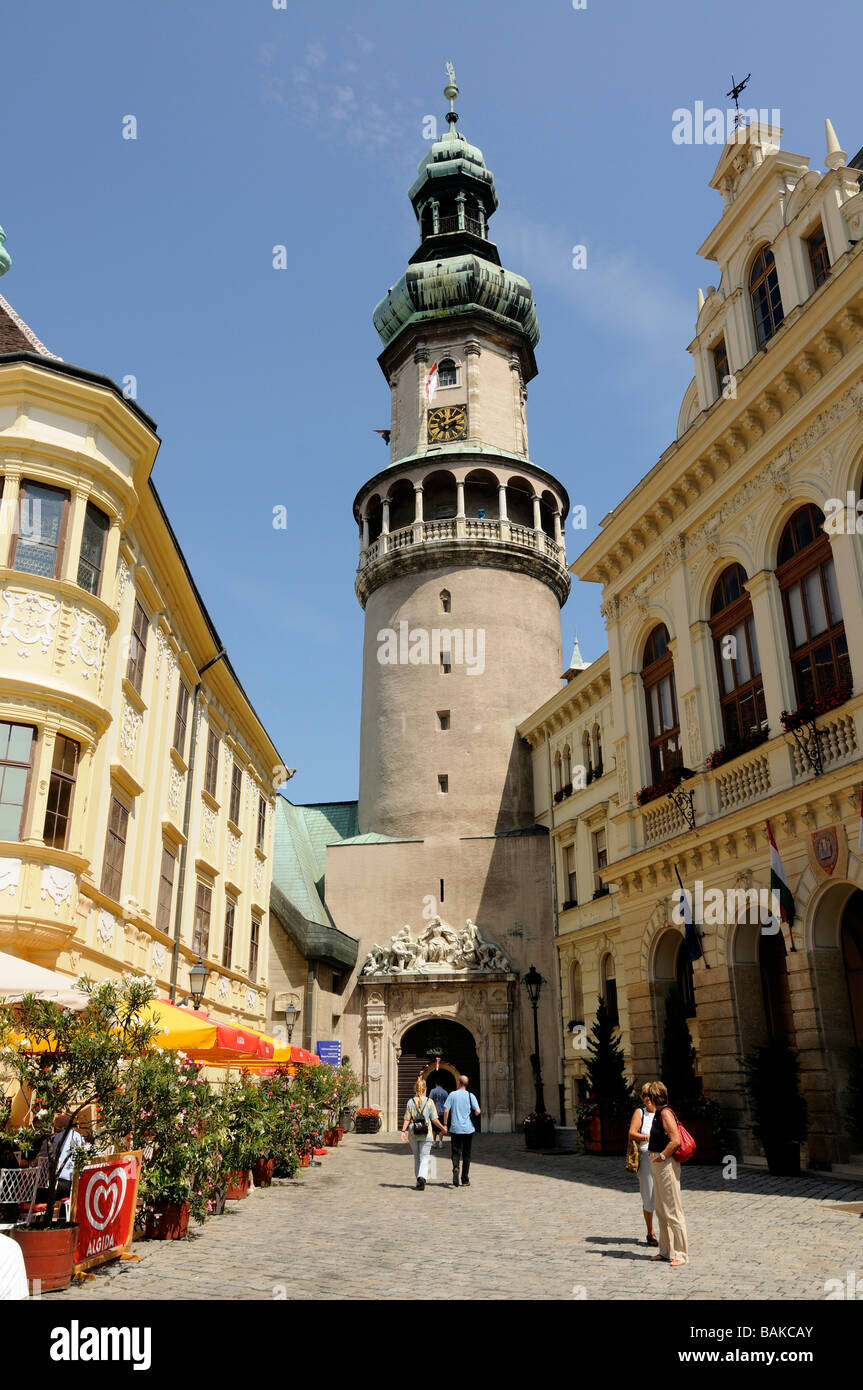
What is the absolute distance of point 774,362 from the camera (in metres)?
20.8

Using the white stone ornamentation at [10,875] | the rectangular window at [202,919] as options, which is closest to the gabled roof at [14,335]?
the white stone ornamentation at [10,875]

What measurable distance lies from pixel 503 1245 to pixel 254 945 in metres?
22.7

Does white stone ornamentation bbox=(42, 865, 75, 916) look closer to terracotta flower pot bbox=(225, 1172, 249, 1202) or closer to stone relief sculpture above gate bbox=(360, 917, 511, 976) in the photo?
terracotta flower pot bbox=(225, 1172, 249, 1202)

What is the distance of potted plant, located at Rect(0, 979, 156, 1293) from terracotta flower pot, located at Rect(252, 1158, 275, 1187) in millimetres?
9304

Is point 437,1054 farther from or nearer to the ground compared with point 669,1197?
farther from the ground

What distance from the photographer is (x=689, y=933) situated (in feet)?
71.3

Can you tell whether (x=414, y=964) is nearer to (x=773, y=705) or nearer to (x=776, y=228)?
(x=773, y=705)

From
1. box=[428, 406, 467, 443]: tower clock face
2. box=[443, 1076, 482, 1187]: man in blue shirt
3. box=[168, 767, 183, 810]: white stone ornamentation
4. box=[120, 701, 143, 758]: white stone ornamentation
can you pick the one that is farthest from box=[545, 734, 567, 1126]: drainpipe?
box=[120, 701, 143, 758]: white stone ornamentation

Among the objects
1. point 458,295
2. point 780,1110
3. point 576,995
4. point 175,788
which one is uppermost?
point 458,295

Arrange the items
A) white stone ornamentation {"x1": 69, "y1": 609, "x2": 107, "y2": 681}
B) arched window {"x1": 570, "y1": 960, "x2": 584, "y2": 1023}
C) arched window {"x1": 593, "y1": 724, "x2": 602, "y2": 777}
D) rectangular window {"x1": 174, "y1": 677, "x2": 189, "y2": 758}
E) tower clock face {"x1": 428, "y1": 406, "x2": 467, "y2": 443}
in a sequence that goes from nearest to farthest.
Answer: white stone ornamentation {"x1": 69, "y1": 609, "x2": 107, "y2": 681} < rectangular window {"x1": 174, "y1": 677, "x2": 189, "y2": 758} < arched window {"x1": 570, "y1": 960, "x2": 584, "y2": 1023} < arched window {"x1": 593, "y1": 724, "x2": 602, "y2": 777} < tower clock face {"x1": 428, "y1": 406, "x2": 467, "y2": 443}

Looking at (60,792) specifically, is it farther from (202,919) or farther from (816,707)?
(816,707)

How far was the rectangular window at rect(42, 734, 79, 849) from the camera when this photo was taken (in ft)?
53.5

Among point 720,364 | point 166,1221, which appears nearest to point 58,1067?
point 166,1221

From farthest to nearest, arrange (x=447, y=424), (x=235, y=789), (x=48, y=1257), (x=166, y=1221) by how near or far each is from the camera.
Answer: (x=447, y=424)
(x=235, y=789)
(x=166, y=1221)
(x=48, y=1257)
